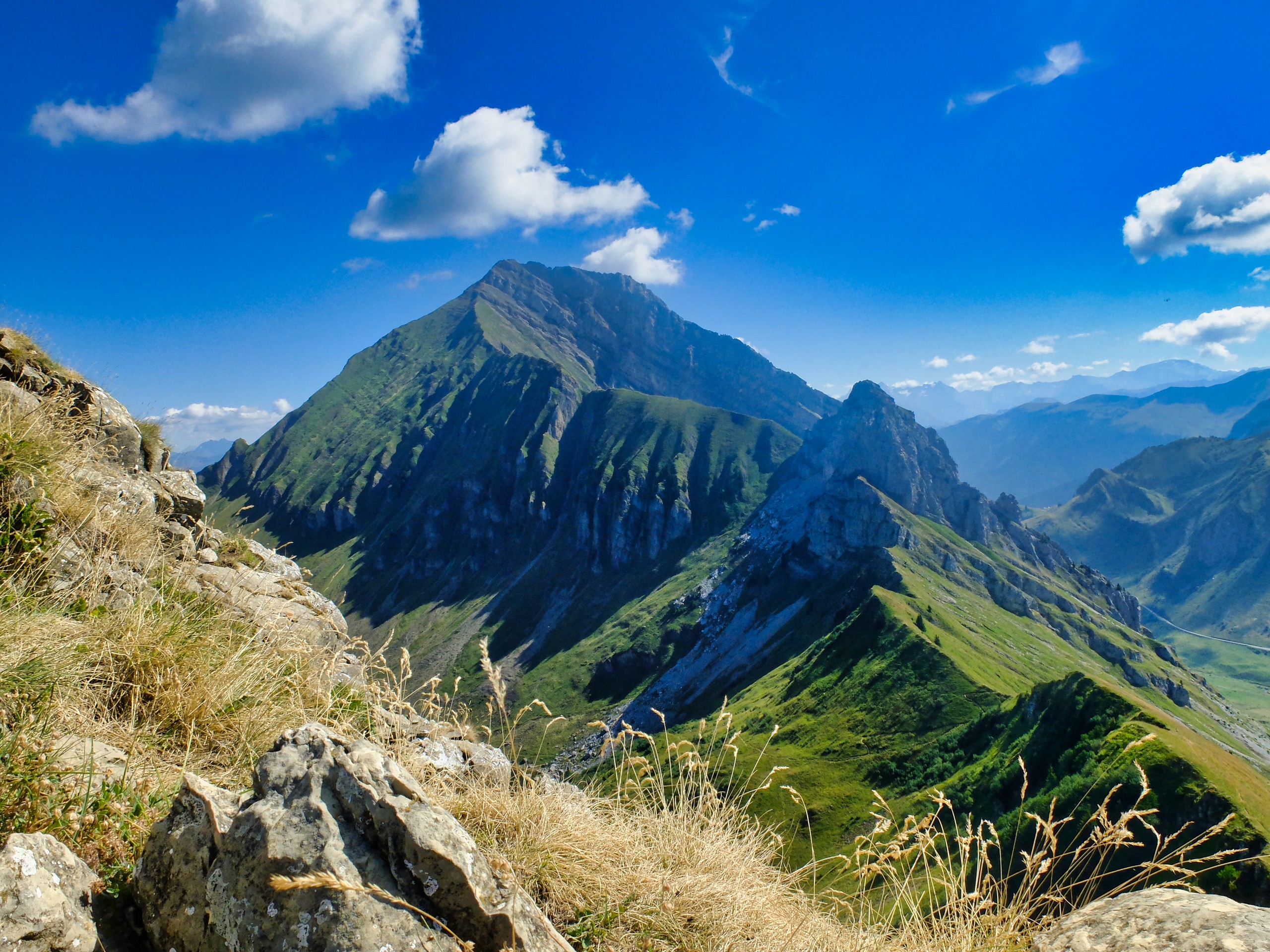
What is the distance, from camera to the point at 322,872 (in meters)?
2.93

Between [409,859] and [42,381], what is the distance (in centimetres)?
1270

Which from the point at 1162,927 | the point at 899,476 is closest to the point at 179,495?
the point at 1162,927

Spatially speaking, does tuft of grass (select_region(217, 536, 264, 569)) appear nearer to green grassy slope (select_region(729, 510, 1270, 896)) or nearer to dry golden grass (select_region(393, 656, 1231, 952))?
dry golden grass (select_region(393, 656, 1231, 952))

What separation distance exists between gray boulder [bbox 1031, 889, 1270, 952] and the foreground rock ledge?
3448 mm

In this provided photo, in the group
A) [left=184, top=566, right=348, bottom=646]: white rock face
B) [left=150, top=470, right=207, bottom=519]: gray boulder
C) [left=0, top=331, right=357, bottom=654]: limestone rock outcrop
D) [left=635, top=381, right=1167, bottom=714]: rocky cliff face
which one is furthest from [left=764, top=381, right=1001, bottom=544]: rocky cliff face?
[left=184, top=566, right=348, bottom=646]: white rock face

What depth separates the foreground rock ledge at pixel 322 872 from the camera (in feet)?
9.98

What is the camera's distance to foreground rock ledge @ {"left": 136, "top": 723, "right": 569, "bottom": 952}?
3.04 metres

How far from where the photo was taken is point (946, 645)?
305 ft

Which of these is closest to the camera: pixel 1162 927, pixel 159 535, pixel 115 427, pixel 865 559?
pixel 1162 927

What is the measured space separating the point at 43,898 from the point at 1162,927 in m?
6.31

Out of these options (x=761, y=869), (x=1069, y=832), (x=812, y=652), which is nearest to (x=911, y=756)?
(x=1069, y=832)

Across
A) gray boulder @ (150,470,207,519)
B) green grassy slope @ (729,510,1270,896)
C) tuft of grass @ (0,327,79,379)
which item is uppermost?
tuft of grass @ (0,327,79,379)

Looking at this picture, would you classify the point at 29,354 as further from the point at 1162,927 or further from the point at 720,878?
the point at 1162,927

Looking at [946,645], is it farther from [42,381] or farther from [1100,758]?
[42,381]
